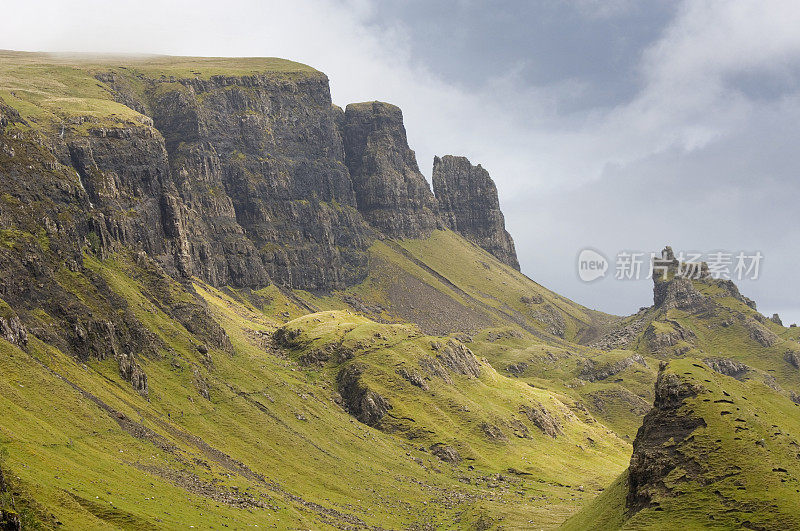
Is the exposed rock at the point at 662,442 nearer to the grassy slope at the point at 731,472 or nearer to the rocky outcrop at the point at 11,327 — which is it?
the grassy slope at the point at 731,472

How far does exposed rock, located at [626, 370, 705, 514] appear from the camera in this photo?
127 meters

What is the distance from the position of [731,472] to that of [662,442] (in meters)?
14.2

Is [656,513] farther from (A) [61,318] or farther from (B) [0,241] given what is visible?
(B) [0,241]

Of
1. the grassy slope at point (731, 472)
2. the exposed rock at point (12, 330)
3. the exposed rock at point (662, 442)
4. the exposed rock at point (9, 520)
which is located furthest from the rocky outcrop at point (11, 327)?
the exposed rock at point (662, 442)

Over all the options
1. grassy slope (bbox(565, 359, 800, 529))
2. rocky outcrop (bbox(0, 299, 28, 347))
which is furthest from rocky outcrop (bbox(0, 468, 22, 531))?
grassy slope (bbox(565, 359, 800, 529))

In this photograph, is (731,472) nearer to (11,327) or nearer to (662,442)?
(662,442)

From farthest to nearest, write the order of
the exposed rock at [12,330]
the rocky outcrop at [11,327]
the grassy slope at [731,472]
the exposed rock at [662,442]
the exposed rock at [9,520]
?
the rocky outcrop at [11,327], the exposed rock at [12,330], the exposed rock at [662,442], the grassy slope at [731,472], the exposed rock at [9,520]

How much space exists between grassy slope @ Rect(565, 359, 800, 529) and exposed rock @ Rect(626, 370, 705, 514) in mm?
1503

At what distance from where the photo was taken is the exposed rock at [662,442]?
127m

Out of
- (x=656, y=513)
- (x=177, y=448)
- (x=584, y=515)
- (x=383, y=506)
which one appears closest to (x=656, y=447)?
(x=656, y=513)

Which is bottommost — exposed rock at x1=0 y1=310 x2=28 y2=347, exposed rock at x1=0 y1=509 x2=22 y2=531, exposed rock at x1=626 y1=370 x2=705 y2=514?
exposed rock at x1=0 y1=509 x2=22 y2=531

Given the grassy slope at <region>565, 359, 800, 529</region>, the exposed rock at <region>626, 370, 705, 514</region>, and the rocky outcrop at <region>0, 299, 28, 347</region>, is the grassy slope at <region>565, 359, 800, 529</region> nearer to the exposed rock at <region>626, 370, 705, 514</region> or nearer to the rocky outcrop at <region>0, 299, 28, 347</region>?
the exposed rock at <region>626, 370, 705, 514</region>

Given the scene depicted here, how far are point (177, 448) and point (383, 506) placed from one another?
58.1 metres

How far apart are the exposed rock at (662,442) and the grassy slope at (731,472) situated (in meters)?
1.50
